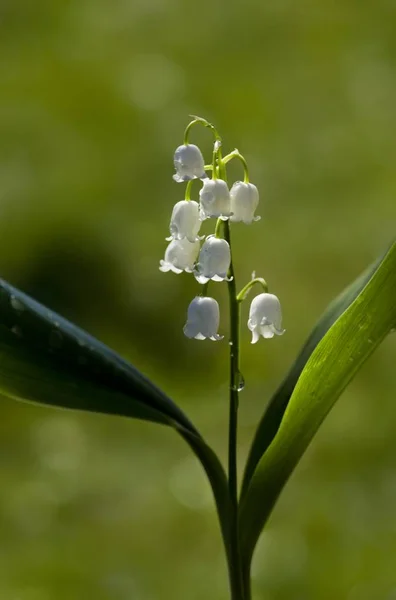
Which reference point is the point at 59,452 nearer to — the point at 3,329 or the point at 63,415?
the point at 63,415

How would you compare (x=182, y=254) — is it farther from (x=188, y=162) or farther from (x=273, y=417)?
(x=273, y=417)

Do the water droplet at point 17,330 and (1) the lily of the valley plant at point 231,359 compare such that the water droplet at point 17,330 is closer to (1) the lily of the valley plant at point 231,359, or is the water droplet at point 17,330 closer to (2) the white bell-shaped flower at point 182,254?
(1) the lily of the valley plant at point 231,359

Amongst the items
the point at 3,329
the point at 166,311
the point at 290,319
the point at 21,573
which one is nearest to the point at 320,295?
→ the point at 290,319

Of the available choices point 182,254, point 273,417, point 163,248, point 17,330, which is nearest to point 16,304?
point 17,330

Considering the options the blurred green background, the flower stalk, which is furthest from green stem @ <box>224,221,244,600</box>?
the blurred green background

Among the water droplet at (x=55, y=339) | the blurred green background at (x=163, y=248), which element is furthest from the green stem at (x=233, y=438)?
the blurred green background at (x=163, y=248)

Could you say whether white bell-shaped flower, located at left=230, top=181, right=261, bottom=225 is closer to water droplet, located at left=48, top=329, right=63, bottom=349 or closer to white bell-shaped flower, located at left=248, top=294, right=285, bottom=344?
white bell-shaped flower, located at left=248, top=294, right=285, bottom=344
